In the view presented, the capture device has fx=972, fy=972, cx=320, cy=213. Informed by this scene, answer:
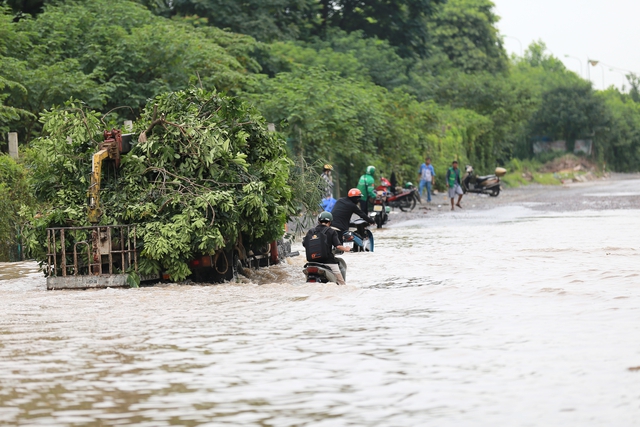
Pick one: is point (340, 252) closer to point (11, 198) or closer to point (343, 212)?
point (343, 212)

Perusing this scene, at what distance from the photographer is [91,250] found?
13.2 metres

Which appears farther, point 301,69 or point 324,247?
point 301,69

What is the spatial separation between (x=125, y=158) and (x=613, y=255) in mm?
8148

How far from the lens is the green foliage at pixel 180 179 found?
1307cm

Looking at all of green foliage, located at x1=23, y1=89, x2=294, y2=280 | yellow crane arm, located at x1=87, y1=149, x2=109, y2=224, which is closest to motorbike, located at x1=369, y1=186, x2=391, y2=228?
green foliage, located at x1=23, y1=89, x2=294, y2=280

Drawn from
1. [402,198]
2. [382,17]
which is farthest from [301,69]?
[382,17]

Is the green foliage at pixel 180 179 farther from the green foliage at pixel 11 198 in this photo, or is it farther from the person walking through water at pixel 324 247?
the green foliage at pixel 11 198

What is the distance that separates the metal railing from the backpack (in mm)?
2349

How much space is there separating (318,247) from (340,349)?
4718 millimetres

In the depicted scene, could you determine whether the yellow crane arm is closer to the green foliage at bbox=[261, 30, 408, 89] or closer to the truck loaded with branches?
the truck loaded with branches

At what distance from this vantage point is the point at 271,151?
1455 cm

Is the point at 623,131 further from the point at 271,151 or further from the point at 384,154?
the point at 271,151

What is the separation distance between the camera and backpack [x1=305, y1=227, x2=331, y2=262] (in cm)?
1317

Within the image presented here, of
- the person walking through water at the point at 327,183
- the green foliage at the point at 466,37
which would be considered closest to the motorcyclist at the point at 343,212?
the person walking through water at the point at 327,183
